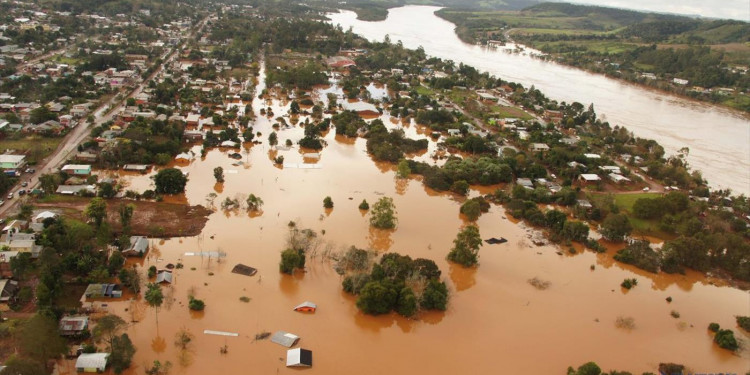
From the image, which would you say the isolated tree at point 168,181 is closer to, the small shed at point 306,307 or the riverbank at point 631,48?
the small shed at point 306,307

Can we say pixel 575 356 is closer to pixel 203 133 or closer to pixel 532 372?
pixel 532 372

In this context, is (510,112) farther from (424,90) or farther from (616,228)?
(616,228)

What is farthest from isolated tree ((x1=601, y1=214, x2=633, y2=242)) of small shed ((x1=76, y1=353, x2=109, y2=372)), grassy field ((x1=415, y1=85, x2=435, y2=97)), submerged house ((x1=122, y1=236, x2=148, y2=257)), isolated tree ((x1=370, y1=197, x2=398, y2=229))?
grassy field ((x1=415, y1=85, x2=435, y2=97))

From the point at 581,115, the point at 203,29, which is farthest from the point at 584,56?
the point at 203,29

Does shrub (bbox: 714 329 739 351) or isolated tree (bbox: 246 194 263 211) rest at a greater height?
isolated tree (bbox: 246 194 263 211)

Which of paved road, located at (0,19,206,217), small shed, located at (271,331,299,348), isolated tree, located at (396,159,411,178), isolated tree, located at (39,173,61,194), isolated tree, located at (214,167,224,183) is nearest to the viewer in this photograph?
small shed, located at (271,331,299,348)

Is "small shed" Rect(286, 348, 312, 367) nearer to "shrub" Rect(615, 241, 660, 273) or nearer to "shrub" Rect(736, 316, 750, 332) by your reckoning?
"shrub" Rect(615, 241, 660, 273)

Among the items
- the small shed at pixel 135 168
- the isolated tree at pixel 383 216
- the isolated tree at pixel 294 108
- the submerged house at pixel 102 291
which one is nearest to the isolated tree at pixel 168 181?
the small shed at pixel 135 168
